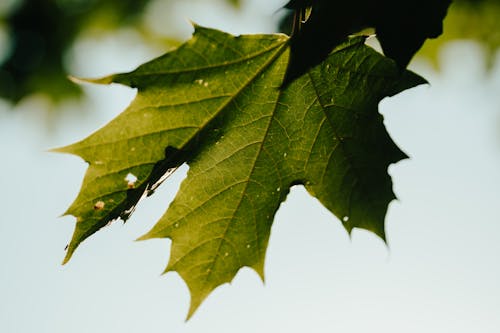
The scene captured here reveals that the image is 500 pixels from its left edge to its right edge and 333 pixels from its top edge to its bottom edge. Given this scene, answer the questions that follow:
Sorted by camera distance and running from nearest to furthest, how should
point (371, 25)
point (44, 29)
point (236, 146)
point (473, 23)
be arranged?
point (371, 25) → point (236, 146) → point (473, 23) → point (44, 29)

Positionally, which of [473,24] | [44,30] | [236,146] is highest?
[44,30]

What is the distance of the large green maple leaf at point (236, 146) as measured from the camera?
1411 mm

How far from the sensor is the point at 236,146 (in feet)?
5.23

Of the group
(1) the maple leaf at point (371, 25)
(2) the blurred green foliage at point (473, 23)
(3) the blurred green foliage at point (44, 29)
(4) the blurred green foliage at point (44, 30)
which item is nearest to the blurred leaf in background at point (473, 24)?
(2) the blurred green foliage at point (473, 23)

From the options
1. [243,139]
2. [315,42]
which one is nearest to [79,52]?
[243,139]

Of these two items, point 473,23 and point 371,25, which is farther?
point 473,23

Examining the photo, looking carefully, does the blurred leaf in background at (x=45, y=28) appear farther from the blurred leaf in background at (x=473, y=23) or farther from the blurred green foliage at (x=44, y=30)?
the blurred leaf in background at (x=473, y=23)

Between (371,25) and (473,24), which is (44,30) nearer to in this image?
(473,24)

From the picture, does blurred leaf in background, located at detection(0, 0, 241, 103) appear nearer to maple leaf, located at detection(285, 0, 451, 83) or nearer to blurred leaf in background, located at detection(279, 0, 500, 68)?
blurred leaf in background, located at detection(279, 0, 500, 68)

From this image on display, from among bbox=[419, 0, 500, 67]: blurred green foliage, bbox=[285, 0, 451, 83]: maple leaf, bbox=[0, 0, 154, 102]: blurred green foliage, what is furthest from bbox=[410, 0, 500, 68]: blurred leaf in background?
bbox=[0, 0, 154, 102]: blurred green foliage

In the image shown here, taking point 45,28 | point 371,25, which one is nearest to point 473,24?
point 371,25

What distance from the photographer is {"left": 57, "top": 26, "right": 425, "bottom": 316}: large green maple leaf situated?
55.6 inches

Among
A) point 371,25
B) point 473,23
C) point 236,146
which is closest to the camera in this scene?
point 371,25

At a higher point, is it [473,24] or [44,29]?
[44,29]
